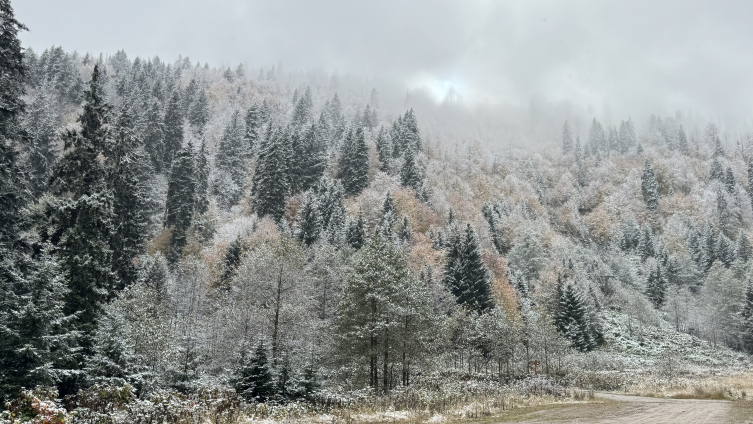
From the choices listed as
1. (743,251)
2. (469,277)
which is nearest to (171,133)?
(469,277)

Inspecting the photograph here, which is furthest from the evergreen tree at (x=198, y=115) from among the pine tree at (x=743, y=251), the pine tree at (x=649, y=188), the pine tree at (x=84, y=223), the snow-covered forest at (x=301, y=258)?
the pine tree at (x=649, y=188)

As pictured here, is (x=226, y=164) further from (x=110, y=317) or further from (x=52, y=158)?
(x=110, y=317)

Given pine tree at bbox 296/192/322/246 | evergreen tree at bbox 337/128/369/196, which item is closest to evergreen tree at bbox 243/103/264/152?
evergreen tree at bbox 337/128/369/196

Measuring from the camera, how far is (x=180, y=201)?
6844cm

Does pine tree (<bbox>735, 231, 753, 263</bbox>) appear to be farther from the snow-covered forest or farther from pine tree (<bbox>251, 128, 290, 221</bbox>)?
pine tree (<bbox>251, 128, 290, 221</bbox>)

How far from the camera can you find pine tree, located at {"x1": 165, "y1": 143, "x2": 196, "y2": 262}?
65938 millimetres

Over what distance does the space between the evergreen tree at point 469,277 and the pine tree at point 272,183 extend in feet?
107

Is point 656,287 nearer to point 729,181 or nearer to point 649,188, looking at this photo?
point 649,188

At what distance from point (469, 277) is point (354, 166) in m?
46.1

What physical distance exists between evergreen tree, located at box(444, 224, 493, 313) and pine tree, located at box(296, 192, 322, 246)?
2134cm

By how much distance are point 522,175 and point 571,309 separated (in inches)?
4441

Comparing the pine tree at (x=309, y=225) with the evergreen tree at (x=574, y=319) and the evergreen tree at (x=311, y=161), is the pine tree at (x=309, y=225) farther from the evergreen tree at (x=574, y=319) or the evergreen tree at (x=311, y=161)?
the evergreen tree at (x=574, y=319)

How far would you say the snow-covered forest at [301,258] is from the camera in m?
20.0

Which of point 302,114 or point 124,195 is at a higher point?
point 302,114
